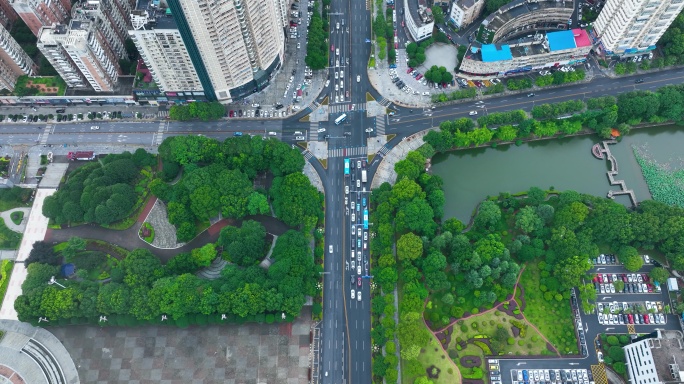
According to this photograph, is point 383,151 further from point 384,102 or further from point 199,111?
point 199,111

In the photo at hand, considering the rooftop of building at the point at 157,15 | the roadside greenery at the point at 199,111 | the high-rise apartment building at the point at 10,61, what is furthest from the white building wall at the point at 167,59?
the high-rise apartment building at the point at 10,61

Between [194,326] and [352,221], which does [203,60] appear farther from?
[194,326]

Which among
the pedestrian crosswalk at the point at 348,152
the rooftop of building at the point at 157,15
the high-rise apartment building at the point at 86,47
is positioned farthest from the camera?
the pedestrian crosswalk at the point at 348,152

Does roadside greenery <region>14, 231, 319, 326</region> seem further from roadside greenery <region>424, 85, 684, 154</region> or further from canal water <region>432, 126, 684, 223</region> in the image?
roadside greenery <region>424, 85, 684, 154</region>

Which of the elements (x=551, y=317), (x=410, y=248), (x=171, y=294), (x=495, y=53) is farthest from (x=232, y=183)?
(x=551, y=317)

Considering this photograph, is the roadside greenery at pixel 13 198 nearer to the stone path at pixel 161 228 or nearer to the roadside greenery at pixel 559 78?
the stone path at pixel 161 228

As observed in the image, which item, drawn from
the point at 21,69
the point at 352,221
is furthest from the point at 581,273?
the point at 21,69
